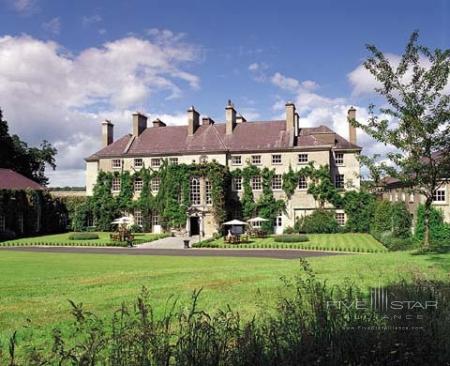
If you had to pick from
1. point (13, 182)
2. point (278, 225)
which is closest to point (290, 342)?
point (278, 225)

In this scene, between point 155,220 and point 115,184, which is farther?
point 115,184

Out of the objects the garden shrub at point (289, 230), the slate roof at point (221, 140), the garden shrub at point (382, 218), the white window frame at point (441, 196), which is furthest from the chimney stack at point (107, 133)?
the white window frame at point (441, 196)

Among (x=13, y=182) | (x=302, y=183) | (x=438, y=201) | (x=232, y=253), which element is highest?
(x=13, y=182)

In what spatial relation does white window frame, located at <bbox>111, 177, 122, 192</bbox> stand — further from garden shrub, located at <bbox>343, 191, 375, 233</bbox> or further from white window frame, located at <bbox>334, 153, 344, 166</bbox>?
garden shrub, located at <bbox>343, 191, 375, 233</bbox>

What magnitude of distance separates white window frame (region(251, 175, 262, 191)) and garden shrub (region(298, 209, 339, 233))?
5550 mm

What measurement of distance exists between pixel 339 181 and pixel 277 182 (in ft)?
21.5

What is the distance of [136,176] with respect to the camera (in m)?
51.1

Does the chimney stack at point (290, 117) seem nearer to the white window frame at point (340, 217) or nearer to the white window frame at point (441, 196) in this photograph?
the white window frame at point (340, 217)

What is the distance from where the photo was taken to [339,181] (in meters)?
49.7

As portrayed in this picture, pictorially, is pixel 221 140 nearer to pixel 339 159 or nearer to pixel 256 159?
pixel 256 159

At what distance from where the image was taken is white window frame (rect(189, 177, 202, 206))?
47.9 meters

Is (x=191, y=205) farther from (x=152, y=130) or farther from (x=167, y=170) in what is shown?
(x=152, y=130)

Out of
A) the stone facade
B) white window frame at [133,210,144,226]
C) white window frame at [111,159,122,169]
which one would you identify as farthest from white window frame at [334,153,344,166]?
white window frame at [111,159,122,169]

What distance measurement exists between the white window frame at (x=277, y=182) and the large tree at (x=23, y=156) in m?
36.7
